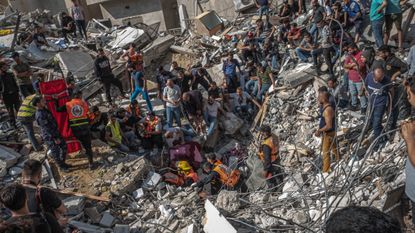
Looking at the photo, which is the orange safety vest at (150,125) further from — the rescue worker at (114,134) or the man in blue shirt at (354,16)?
the man in blue shirt at (354,16)

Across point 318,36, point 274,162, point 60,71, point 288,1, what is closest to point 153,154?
point 274,162

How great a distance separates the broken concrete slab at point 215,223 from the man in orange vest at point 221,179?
200 cm

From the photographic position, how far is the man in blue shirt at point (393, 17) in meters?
9.00

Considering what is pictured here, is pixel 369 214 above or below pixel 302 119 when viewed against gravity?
above

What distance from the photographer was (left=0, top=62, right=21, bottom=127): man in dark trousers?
27.6 feet

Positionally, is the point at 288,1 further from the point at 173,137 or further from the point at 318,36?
the point at 173,137

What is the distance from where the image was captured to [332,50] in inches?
372

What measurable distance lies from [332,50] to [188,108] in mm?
3535

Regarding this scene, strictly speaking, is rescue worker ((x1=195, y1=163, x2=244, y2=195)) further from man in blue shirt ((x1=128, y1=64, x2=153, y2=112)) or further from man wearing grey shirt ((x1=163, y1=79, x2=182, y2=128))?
man in blue shirt ((x1=128, y1=64, x2=153, y2=112))

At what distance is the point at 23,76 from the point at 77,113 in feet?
7.11

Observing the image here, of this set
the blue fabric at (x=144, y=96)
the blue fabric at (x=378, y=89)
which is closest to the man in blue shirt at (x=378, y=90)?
the blue fabric at (x=378, y=89)

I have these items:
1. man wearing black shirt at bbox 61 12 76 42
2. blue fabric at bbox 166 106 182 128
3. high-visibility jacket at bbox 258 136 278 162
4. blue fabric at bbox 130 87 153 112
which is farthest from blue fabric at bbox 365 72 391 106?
man wearing black shirt at bbox 61 12 76 42

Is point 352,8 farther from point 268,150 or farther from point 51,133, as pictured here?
point 51,133

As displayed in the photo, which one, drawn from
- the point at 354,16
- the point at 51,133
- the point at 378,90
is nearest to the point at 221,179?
the point at 378,90
